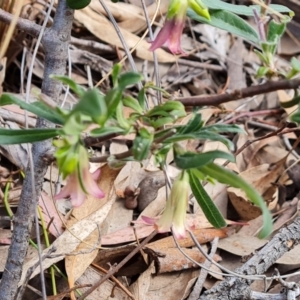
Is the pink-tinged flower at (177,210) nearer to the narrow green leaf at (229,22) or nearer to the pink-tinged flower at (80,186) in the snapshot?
the pink-tinged flower at (80,186)

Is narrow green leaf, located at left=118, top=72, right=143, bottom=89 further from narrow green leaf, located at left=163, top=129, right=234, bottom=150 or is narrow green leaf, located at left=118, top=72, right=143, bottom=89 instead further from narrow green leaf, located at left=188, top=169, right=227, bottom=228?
narrow green leaf, located at left=188, top=169, right=227, bottom=228

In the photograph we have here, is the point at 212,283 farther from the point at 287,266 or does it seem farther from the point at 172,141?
the point at 172,141

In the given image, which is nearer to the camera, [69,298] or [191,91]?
[69,298]

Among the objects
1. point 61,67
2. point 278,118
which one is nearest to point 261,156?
point 278,118

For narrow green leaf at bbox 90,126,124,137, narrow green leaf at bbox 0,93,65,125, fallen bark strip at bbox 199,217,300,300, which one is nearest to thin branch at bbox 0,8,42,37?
narrow green leaf at bbox 0,93,65,125

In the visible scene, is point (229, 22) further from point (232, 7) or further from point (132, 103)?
point (132, 103)

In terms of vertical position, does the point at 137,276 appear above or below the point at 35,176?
below

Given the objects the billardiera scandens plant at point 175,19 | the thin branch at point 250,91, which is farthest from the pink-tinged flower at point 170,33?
the thin branch at point 250,91
